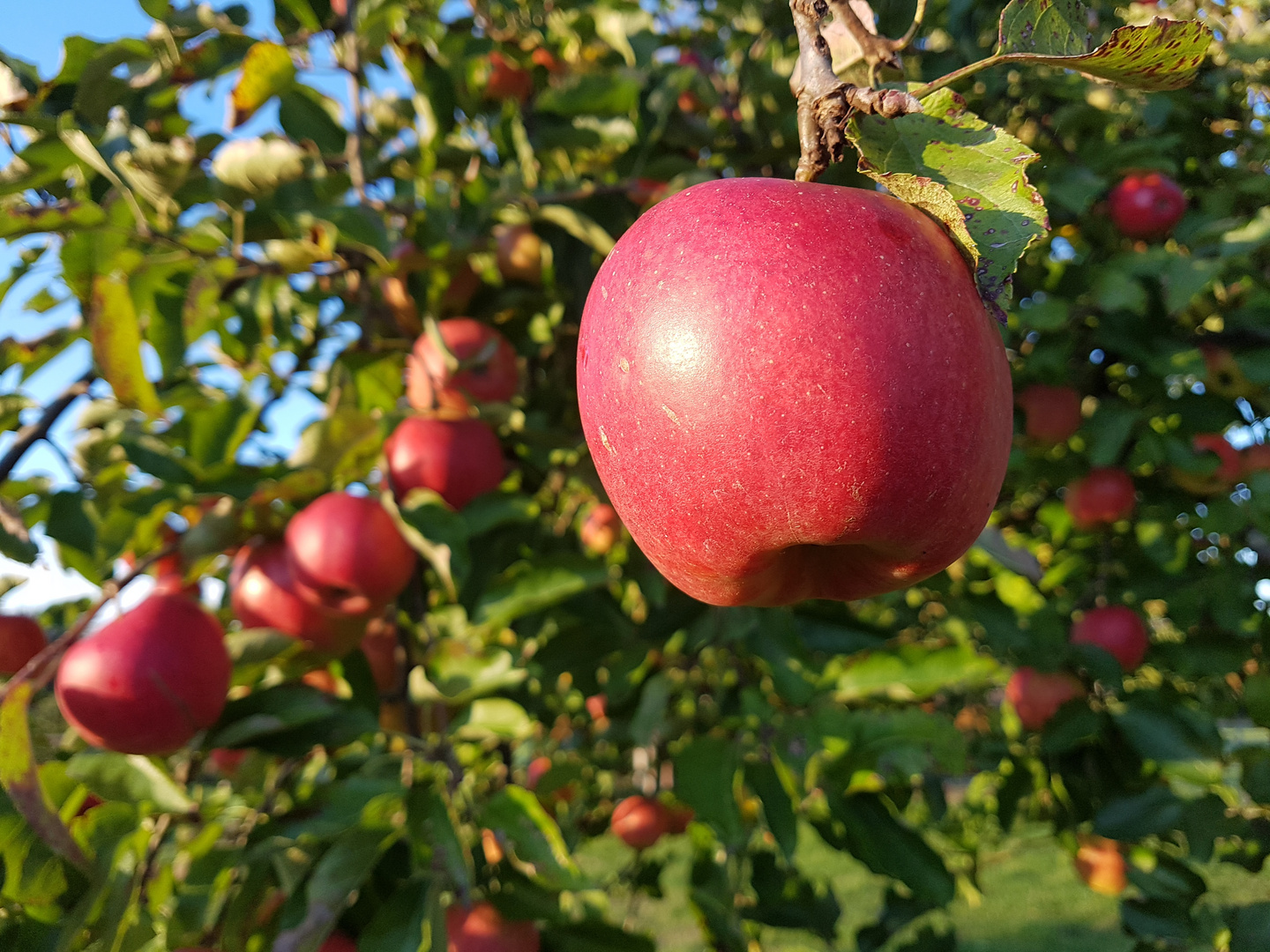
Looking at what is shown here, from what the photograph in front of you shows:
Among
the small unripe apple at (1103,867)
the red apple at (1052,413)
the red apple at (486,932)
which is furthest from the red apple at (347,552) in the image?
the small unripe apple at (1103,867)

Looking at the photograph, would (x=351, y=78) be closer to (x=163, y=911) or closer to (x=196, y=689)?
(x=196, y=689)

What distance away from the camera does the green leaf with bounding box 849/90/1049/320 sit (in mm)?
532

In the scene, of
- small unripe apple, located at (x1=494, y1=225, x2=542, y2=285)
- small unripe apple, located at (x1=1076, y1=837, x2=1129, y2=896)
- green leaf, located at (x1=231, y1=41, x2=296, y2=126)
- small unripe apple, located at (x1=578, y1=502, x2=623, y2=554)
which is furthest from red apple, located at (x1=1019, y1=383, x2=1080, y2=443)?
green leaf, located at (x1=231, y1=41, x2=296, y2=126)

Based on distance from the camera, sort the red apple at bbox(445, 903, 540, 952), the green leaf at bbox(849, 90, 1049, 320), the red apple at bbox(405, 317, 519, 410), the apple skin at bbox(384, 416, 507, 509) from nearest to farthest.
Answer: the green leaf at bbox(849, 90, 1049, 320), the red apple at bbox(445, 903, 540, 952), the apple skin at bbox(384, 416, 507, 509), the red apple at bbox(405, 317, 519, 410)

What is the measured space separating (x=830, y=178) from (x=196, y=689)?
1.20 metres

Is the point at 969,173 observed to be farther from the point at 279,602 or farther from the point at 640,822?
the point at 640,822

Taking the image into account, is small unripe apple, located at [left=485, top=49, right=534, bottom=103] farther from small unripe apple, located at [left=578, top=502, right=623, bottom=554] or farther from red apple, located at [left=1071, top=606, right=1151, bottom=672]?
red apple, located at [left=1071, top=606, right=1151, bottom=672]

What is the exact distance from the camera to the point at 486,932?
Result: 119 cm

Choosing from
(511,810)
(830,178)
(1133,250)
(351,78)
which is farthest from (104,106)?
(1133,250)

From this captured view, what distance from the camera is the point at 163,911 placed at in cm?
122

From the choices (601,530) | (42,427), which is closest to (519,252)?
(601,530)

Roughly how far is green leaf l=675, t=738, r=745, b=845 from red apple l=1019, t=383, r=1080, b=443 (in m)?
0.97

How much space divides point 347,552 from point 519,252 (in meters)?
0.69

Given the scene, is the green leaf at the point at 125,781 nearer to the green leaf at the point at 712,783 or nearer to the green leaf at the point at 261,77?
the green leaf at the point at 712,783
